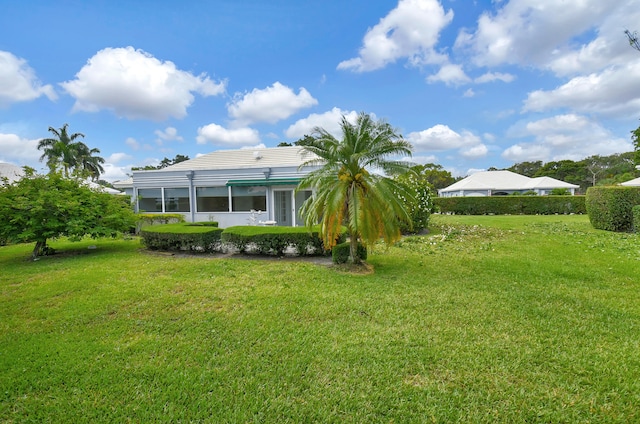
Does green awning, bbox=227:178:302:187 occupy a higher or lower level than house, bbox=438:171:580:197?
lower

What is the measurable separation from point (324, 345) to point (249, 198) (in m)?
14.2

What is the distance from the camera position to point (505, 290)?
20.7ft

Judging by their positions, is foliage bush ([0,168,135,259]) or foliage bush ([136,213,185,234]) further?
foliage bush ([136,213,185,234])

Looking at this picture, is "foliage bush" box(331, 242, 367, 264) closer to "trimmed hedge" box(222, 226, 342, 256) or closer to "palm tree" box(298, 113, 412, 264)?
"palm tree" box(298, 113, 412, 264)

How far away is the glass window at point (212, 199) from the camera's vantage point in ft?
58.0

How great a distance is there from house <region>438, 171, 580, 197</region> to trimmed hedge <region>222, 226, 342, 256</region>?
38.7 meters

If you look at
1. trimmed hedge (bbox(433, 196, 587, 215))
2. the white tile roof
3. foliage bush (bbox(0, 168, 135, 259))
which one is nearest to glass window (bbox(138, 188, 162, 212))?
the white tile roof

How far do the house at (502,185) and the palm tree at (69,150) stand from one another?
50938mm

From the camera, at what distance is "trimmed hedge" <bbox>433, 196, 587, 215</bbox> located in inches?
1001

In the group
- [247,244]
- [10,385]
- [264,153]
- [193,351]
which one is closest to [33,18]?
[247,244]

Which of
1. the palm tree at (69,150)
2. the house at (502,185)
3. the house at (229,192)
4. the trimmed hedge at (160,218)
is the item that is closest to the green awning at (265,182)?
the house at (229,192)

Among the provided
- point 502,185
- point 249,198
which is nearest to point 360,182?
point 249,198

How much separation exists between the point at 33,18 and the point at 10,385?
11.1m

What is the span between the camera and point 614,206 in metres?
14.1
